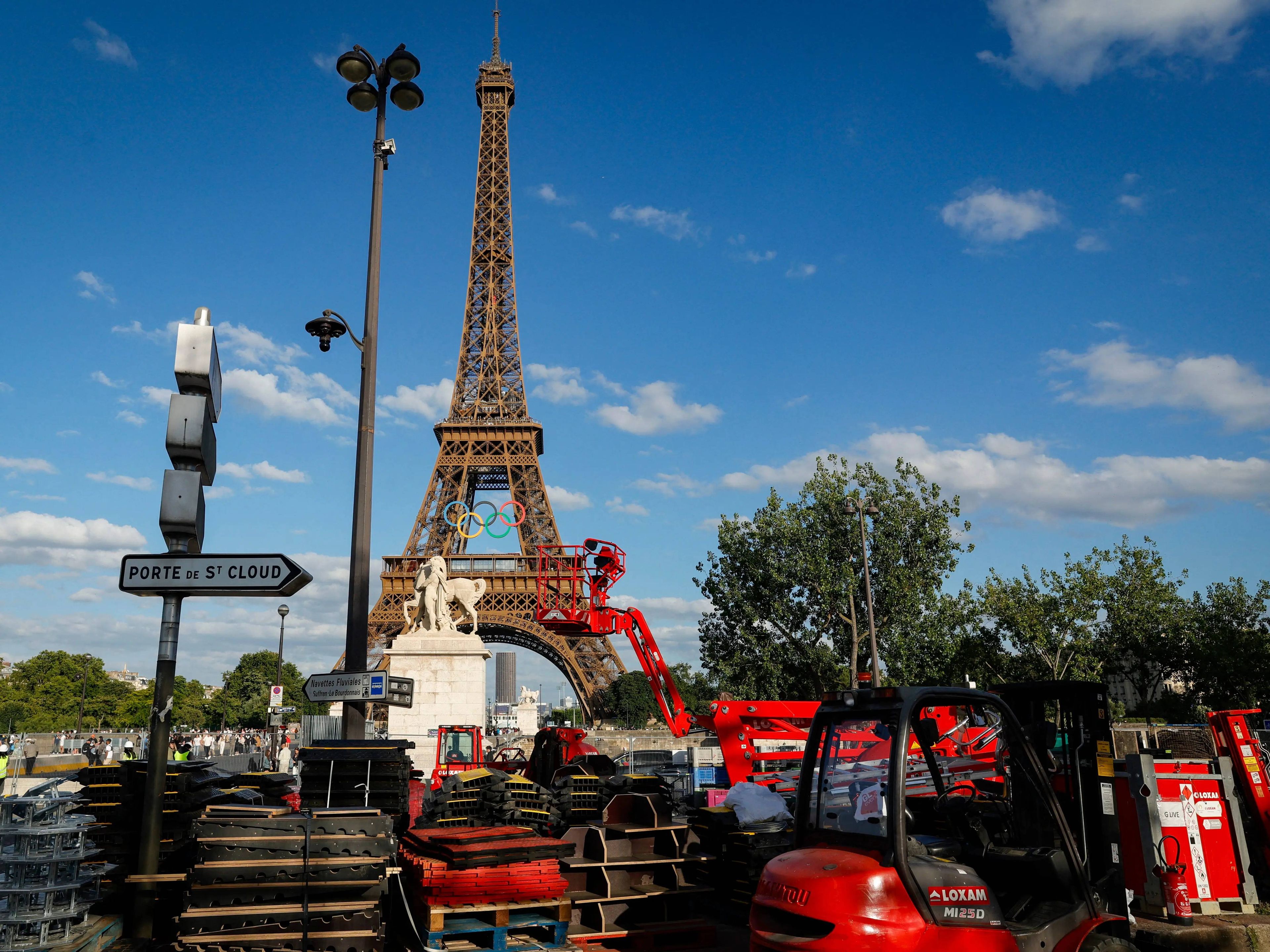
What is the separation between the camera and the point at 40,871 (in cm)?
628

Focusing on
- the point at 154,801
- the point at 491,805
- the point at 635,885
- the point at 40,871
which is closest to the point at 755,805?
the point at 635,885

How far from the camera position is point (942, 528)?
3853cm

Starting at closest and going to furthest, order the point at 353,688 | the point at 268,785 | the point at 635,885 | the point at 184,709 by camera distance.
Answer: the point at 635,885 < the point at 353,688 < the point at 268,785 < the point at 184,709

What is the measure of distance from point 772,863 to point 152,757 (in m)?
5.00

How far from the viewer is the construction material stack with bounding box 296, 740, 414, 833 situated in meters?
9.12

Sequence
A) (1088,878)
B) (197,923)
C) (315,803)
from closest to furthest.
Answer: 1. (1088,878)
2. (197,923)
3. (315,803)

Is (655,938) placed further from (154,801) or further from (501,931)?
(154,801)

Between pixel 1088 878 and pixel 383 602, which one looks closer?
pixel 1088 878

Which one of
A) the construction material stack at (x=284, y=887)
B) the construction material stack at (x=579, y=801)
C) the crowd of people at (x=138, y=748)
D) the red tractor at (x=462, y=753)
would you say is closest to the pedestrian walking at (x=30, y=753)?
the crowd of people at (x=138, y=748)

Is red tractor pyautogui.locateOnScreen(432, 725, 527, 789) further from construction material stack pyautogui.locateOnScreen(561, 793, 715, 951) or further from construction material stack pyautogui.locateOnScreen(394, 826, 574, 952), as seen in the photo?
construction material stack pyautogui.locateOnScreen(394, 826, 574, 952)

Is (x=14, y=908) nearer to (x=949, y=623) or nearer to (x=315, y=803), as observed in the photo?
(x=315, y=803)

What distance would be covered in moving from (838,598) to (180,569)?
33.6 m

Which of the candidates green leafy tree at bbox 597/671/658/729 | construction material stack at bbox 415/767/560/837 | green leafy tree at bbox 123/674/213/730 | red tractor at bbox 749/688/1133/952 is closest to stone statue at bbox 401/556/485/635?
construction material stack at bbox 415/767/560/837

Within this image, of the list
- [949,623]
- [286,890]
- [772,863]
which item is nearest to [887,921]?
[772,863]
